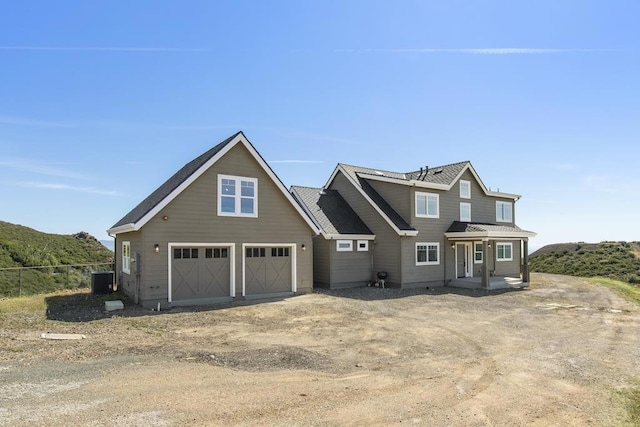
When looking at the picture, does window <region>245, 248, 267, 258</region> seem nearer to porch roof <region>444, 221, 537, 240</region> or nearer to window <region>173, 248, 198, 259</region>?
window <region>173, 248, 198, 259</region>

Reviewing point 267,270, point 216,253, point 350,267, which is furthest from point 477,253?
point 216,253

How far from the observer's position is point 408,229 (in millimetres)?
21578

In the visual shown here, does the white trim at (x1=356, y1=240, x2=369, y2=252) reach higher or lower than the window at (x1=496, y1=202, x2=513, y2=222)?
lower

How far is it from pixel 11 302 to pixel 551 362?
17379 millimetres

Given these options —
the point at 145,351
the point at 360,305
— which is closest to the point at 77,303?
the point at 145,351

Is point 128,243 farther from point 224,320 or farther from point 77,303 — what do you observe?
point 224,320

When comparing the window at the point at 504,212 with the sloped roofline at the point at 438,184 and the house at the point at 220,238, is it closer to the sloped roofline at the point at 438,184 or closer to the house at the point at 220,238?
the sloped roofline at the point at 438,184

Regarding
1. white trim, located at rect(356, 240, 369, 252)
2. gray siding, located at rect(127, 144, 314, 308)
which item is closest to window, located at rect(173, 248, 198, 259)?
gray siding, located at rect(127, 144, 314, 308)

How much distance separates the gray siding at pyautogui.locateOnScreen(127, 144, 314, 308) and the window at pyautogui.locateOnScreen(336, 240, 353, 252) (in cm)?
279

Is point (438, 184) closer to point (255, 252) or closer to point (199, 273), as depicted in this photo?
point (255, 252)

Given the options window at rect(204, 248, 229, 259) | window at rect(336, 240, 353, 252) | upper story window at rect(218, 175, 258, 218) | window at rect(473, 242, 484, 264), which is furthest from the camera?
window at rect(473, 242, 484, 264)

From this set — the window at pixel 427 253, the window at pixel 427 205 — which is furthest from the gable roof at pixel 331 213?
the window at pixel 427 205

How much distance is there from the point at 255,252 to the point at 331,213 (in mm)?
7036

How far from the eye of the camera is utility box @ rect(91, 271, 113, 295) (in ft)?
59.5
